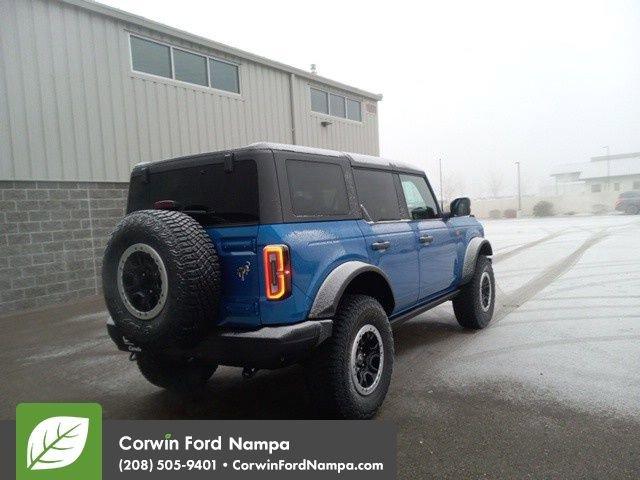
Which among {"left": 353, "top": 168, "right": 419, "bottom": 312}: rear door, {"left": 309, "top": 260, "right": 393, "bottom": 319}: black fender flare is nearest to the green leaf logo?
{"left": 309, "top": 260, "right": 393, "bottom": 319}: black fender flare

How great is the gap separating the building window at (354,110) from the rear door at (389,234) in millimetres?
12303

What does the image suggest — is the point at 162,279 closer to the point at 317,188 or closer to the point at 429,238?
the point at 317,188

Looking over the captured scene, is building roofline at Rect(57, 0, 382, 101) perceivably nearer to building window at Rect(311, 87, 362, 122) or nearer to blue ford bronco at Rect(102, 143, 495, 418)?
building window at Rect(311, 87, 362, 122)

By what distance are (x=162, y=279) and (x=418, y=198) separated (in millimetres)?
2872

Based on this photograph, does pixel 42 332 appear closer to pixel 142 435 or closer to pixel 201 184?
pixel 142 435

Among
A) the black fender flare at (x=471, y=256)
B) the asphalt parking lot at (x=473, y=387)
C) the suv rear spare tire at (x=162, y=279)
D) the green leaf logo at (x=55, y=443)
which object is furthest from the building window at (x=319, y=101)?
the green leaf logo at (x=55, y=443)

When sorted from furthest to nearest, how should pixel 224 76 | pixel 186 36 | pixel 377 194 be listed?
1. pixel 224 76
2. pixel 186 36
3. pixel 377 194

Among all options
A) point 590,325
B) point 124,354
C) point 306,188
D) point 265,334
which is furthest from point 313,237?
point 590,325

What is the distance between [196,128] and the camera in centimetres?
1049

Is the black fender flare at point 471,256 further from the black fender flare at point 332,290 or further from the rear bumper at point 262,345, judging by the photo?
the rear bumper at point 262,345

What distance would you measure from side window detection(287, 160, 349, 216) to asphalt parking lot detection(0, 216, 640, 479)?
1.54 meters

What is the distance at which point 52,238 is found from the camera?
8.06 metres

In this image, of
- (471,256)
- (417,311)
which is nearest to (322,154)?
(417,311)

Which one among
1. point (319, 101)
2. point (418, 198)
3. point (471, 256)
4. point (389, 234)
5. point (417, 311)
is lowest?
point (417, 311)
